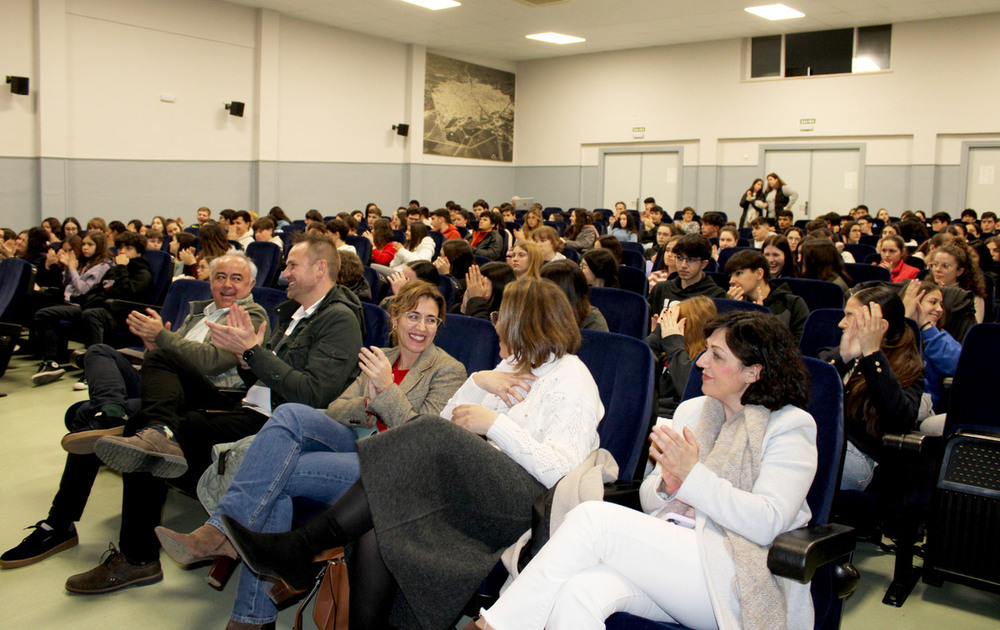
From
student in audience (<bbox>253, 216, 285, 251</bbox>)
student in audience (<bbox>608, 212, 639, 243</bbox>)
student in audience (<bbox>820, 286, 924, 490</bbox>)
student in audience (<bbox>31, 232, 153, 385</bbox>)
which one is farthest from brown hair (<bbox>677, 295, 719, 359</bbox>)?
student in audience (<bbox>608, 212, 639, 243</bbox>)

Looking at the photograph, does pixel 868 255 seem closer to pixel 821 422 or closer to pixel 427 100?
pixel 821 422

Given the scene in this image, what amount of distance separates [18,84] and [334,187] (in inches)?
208

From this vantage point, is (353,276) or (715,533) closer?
(715,533)

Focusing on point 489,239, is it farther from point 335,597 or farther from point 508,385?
point 335,597

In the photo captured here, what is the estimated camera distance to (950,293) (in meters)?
4.08

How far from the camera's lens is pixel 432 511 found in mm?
2145

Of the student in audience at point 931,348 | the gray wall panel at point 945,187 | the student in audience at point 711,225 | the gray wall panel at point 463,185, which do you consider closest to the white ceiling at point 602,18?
the gray wall panel at point 945,187

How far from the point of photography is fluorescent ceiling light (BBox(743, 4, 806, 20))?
11.6 meters

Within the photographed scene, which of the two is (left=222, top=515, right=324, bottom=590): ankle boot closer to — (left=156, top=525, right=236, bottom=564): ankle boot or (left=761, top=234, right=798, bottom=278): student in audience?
(left=156, top=525, right=236, bottom=564): ankle boot

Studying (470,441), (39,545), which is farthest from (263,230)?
(470,441)

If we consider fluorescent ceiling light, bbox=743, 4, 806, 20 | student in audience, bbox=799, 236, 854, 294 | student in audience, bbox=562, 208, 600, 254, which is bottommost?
student in audience, bbox=799, 236, 854, 294

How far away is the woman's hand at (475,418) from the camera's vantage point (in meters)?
2.24

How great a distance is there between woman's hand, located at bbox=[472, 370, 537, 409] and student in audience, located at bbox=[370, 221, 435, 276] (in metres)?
4.67

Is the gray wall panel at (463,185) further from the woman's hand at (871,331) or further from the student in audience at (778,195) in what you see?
the woman's hand at (871,331)
